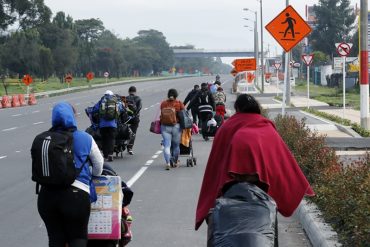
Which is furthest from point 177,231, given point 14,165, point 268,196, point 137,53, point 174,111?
point 137,53

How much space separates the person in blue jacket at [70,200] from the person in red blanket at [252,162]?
0.90 metres

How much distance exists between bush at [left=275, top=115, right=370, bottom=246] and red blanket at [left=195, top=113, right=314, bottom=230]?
1079 millimetres

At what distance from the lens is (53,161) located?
6250 mm

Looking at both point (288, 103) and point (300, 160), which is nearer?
point (300, 160)

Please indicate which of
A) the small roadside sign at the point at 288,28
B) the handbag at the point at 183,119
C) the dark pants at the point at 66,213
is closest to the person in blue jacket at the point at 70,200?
the dark pants at the point at 66,213

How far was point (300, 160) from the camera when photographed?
42.0ft

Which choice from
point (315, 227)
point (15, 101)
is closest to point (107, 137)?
point (315, 227)

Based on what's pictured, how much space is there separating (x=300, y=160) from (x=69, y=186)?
A: 7.01 m

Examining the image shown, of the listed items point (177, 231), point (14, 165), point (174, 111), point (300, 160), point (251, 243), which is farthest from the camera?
point (14, 165)

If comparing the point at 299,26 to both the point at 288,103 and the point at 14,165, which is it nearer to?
the point at 14,165

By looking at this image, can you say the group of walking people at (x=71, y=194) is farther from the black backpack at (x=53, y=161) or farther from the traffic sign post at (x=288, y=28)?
the traffic sign post at (x=288, y=28)

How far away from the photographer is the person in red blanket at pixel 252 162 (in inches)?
236

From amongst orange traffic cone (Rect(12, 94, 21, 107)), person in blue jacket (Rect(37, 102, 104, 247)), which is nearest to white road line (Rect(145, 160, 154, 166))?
person in blue jacket (Rect(37, 102, 104, 247))

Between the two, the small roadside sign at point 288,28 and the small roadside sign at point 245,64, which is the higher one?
the small roadside sign at point 288,28
